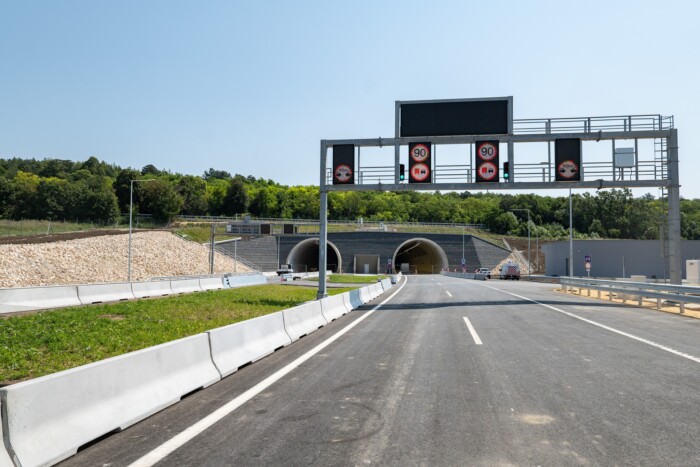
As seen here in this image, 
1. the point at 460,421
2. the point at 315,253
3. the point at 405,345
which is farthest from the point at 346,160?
the point at 315,253

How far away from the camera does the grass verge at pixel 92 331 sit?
8.83m

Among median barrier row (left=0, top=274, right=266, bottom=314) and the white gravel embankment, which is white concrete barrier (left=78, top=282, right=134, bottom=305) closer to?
median barrier row (left=0, top=274, right=266, bottom=314)

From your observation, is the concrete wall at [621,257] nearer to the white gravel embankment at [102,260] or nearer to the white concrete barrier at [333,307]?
the white gravel embankment at [102,260]

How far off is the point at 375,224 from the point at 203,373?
89.2 m

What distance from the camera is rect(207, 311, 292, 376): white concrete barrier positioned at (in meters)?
7.85

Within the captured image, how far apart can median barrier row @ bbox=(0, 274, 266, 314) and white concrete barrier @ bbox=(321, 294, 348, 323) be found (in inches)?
411

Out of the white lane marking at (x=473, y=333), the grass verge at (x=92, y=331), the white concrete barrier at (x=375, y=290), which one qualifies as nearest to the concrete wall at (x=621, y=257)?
the white concrete barrier at (x=375, y=290)

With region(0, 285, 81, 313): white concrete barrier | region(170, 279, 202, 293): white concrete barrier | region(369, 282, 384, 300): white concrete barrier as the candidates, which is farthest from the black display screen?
region(0, 285, 81, 313): white concrete barrier

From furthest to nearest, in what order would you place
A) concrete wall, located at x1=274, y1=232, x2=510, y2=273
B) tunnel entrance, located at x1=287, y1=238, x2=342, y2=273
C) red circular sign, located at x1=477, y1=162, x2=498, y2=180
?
concrete wall, located at x1=274, y1=232, x2=510, y2=273 < tunnel entrance, located at x1=287, y1=238, x2=342, y2=273 < red circular sign, located at x1=477, y1=162, x2=498, y2=180

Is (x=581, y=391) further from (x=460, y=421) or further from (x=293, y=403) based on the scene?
(x=293, y=403)

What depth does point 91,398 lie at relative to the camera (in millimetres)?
4938

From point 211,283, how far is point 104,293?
11164mm

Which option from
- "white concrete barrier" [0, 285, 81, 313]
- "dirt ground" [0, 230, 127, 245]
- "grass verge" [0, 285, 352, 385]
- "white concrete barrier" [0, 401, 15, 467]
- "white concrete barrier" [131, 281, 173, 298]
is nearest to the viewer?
"white concrete barrier" [0, 401, 15, 467]

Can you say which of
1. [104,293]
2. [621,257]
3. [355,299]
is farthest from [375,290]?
[621,257]
